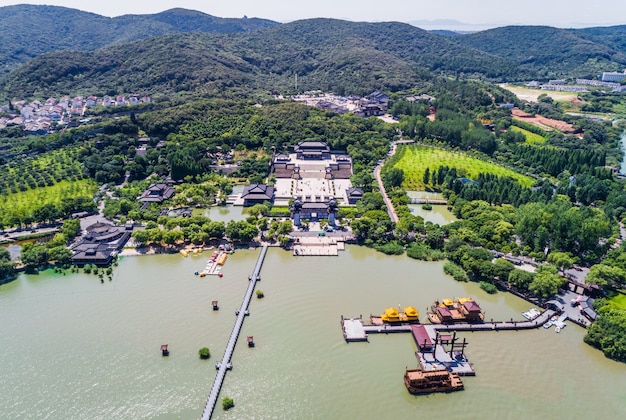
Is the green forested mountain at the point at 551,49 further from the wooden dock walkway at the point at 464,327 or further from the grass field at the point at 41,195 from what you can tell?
the grass field at the point at 41,195

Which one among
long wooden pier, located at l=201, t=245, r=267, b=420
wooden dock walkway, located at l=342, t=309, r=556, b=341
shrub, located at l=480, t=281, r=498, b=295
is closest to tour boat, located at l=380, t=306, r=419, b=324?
wooden dock walkway, located at l=342, t=309, r=556, b=341

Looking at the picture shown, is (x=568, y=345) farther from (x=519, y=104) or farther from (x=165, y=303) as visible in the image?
(x=519, y=104)

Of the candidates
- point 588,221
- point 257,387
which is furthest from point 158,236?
point 588,221

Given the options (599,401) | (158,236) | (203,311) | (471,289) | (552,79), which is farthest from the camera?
(552,79)

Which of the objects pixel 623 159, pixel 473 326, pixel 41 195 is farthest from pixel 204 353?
pixel 623 159

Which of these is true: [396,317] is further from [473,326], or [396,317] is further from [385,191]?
[385,191]

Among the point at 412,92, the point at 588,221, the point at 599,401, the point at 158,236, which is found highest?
the point at 412,92
